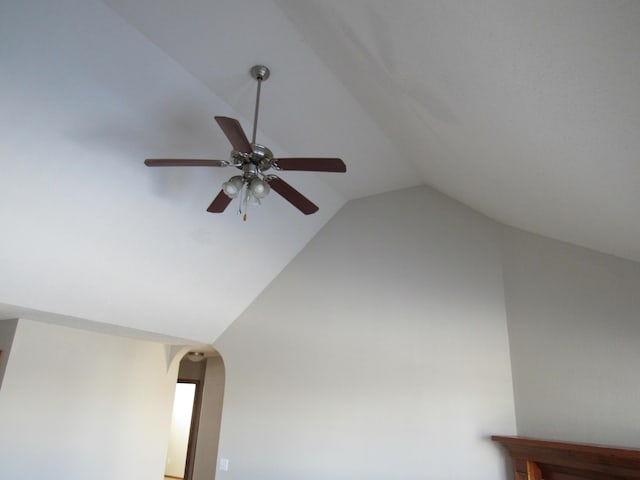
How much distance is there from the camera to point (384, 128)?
A: 322 centimetres

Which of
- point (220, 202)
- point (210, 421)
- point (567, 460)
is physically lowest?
point (567, 460)

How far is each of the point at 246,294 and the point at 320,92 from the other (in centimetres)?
245

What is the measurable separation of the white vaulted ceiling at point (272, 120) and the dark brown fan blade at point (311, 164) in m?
0.54

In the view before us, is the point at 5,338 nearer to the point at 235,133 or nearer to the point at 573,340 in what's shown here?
the point at 235,133

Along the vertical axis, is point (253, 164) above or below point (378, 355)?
above

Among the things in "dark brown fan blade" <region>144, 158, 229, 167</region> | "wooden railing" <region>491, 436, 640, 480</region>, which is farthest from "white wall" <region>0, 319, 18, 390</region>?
"wooden railing" <region>491, 436, 640, 480</region>

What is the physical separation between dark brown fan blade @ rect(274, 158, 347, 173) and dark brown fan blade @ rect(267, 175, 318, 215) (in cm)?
11

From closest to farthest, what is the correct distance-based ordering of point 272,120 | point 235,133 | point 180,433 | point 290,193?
point 235,133 → point 290,193 → point 272,120 → point 180,433

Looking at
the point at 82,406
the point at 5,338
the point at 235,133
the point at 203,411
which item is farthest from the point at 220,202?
the point at 203,411

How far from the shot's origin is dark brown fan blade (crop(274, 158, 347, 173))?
7.74ft

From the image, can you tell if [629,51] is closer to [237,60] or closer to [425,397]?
[237,60]

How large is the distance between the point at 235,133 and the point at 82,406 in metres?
3.79

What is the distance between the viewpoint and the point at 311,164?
240cm

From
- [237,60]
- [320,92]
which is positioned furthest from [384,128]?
[237,60]
